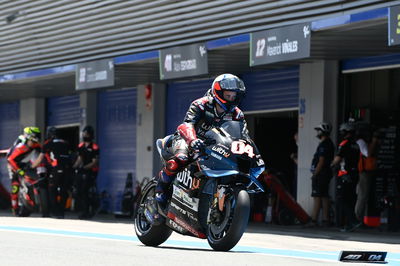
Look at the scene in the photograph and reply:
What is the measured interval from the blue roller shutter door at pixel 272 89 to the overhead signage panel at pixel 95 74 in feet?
8.59

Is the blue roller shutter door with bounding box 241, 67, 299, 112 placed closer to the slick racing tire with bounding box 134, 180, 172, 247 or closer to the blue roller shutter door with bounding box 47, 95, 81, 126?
the blue roller shutter door with bounding box 47, 95, 81, 126

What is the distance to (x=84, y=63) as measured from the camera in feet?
70.3

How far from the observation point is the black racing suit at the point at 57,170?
2038cm

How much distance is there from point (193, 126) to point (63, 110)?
54.9ft

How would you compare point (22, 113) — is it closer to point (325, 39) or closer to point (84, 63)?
point (84, 63)

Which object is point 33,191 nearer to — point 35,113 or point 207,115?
point 35,113

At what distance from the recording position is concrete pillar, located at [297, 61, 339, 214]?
18500 mm

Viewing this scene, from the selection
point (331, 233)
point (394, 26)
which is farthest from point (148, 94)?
point (394, 26)

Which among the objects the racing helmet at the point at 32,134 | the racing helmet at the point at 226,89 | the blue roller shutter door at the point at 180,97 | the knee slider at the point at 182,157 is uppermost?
the blue roller shutter door at the point at 180,97

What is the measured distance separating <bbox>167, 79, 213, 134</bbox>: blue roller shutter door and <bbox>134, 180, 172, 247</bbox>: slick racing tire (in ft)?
32.3

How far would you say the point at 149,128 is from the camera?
23.3 m

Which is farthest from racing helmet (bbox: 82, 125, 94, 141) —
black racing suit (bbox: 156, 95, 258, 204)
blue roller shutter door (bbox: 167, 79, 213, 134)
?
black racing suit (bbox: 156, 95, 258, 204)

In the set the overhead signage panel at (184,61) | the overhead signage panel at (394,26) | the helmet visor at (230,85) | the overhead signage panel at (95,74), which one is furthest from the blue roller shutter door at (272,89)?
the helmet visor at (230,85)

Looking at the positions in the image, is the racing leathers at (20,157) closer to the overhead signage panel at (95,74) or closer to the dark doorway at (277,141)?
the overhead signage panel at (95,74)
